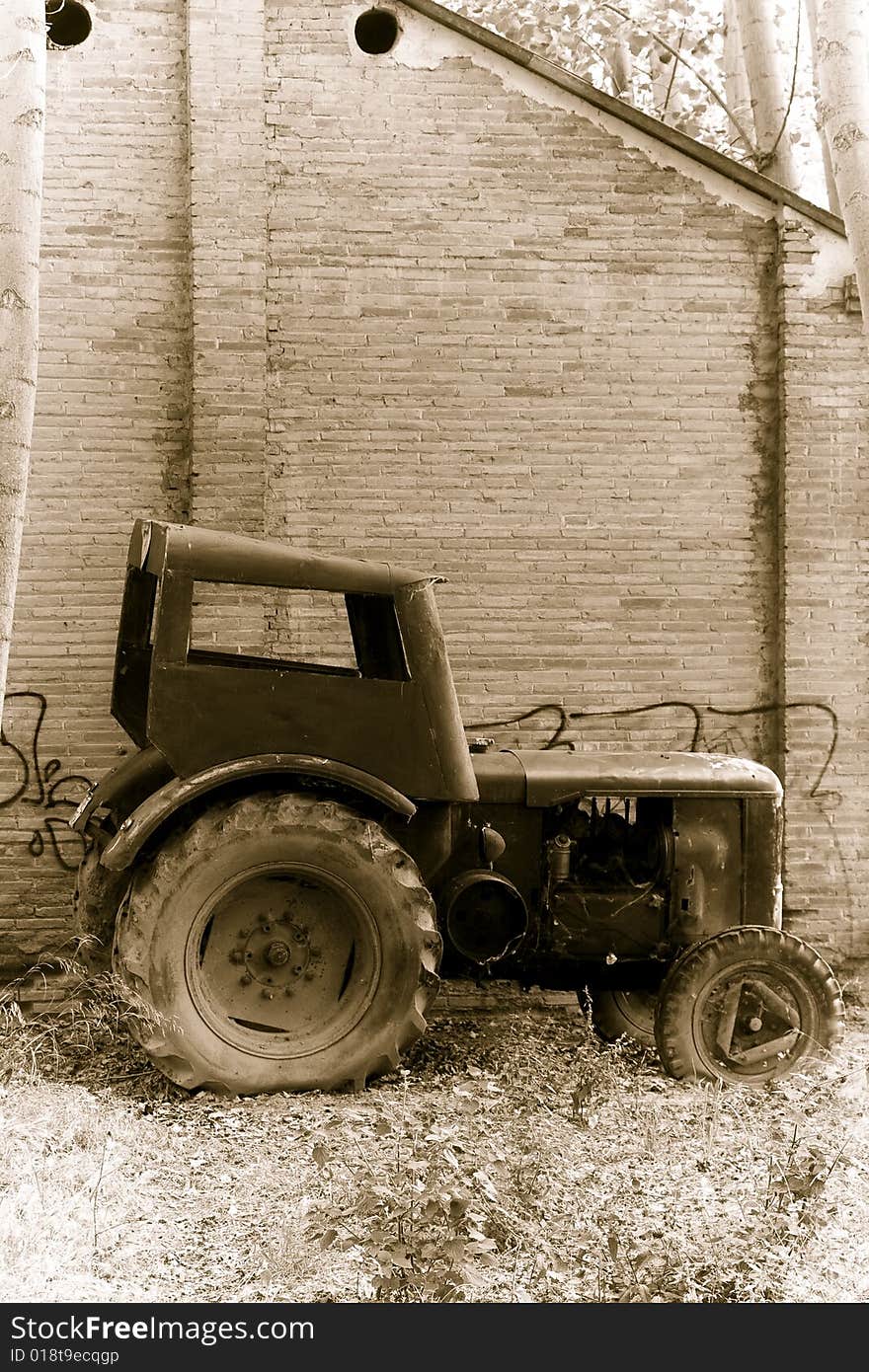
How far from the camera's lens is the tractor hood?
5.76 meters

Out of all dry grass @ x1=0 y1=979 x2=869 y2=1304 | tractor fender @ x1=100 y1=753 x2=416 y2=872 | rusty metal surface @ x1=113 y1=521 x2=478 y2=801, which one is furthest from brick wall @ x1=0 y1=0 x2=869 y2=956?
dry grass @ x1=0 y1=979 x2=869 y2=1304

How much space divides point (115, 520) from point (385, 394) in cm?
172

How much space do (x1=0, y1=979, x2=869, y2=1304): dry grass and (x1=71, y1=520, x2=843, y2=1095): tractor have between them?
9.8 inches

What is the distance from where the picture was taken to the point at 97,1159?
433 cm

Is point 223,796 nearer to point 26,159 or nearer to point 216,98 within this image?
point 26,159

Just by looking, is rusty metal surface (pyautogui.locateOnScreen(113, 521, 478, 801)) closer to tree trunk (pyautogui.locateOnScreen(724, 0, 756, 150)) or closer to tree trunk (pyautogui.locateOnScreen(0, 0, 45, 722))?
tree trunk (pyautogui.locateOnScreen(0, 0, 45, 722))

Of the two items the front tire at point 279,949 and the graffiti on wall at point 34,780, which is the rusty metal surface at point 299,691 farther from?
the graffiti on wall at point 34,780

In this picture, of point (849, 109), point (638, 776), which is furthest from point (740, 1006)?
point (849, 109)

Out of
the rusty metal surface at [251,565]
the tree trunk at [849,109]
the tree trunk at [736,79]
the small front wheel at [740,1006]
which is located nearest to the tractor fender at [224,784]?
the rusty metal surface at [251,565]

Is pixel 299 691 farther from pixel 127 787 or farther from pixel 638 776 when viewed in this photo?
pixel 638 776

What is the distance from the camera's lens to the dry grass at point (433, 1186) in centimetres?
360

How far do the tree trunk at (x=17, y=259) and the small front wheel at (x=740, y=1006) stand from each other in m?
3.02

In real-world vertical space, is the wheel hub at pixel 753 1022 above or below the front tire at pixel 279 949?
below

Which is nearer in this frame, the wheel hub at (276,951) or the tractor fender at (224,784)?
the tractor fender at (224,784)
